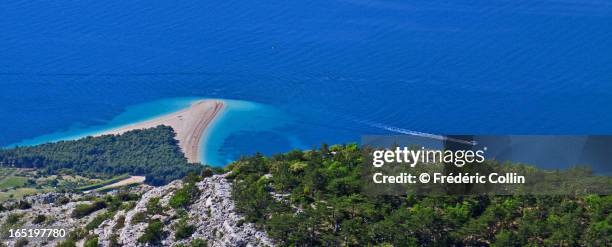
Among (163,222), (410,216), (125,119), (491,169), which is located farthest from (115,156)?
(410,216)

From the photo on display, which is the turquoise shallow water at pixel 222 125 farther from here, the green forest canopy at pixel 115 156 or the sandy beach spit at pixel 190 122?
the green forest canopy at pixel 115 156

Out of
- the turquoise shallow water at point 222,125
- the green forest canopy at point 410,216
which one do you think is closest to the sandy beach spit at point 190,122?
the turquoise shallow water at point 222,125

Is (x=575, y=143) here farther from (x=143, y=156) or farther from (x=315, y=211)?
(x=143, y=156)

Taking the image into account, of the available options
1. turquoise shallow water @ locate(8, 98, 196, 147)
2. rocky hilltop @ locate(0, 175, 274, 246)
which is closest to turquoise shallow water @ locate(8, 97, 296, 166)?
turquoise shallow water @ locate(8, 98, 196, 147)

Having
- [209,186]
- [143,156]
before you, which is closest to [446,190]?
[209,186]

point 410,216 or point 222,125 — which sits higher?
point 222,125

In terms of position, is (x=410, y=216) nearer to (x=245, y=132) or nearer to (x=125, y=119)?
(x=245, y=132)
